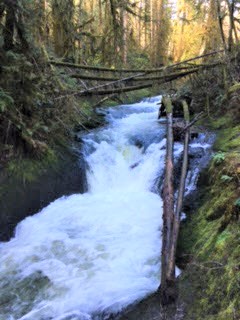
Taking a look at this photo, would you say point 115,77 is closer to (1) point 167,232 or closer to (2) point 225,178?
(2) point 225,178

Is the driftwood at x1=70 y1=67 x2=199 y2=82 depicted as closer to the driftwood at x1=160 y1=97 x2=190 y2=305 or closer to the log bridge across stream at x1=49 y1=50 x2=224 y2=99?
the log bridge across stream at x1=49 y1=50 x2=224 y2=99

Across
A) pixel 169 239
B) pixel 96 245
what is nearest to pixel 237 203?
pixel 169 239

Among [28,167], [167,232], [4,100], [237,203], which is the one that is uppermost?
[4,100]

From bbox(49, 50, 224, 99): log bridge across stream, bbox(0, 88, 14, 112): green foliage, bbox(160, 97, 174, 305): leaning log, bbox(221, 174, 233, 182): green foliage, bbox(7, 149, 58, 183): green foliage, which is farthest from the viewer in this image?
bbox(49, 50, 224, 99): log bridge across stream

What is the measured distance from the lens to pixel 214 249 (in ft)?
13.6

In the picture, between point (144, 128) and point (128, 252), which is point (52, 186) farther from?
point (144, 128)

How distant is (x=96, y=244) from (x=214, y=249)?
7.29 feet

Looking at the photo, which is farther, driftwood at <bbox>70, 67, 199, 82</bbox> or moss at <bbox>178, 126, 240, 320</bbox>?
driftwood at <bbox>70, 67, 199, 82</bbox>

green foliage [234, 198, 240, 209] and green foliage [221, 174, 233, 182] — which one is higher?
green foliage [221, 174, 233, 182]

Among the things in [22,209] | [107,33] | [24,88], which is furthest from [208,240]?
[107,33]

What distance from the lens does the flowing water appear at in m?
4.37

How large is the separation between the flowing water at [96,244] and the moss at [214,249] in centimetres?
57

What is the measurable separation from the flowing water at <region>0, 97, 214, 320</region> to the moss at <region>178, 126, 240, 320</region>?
1.85 feet

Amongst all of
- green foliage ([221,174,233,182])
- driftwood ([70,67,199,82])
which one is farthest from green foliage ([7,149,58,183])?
green foliage ([221,174,233,182])
